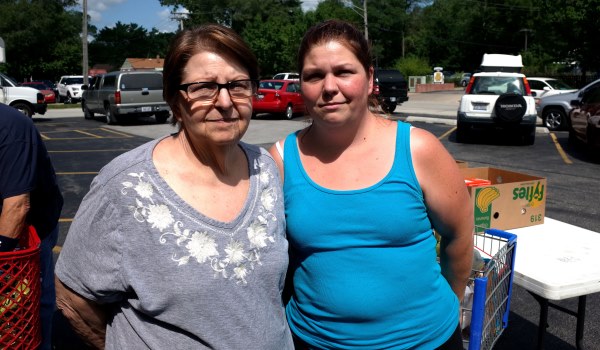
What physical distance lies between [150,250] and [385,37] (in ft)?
272

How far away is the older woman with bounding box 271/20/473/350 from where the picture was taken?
1897 mm

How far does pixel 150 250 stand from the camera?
61.1 inches

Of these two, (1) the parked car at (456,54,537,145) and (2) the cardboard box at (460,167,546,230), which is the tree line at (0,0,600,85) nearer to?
(1) the parked car at (456,54,537,145)

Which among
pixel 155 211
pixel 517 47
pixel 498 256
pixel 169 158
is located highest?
pixel 517 47

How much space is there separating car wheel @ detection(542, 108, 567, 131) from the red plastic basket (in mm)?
17461

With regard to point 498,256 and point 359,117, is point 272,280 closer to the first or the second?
point 359,117

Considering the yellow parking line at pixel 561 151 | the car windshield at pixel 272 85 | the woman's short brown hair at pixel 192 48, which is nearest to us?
the woman's short brown hair at pixel 192 48

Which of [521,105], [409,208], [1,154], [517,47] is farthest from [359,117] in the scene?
[517,47]

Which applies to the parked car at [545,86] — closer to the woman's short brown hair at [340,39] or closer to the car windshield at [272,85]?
the car windshield at [272,85]

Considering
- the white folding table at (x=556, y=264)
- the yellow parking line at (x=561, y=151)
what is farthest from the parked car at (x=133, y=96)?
the white folding table at (x=556, y=264)

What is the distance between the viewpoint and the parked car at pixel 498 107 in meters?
13.6

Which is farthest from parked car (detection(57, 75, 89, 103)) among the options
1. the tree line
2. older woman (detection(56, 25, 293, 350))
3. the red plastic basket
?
older woman (detection(56, 25, 293, 350))

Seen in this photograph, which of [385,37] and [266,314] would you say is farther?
[385,37]

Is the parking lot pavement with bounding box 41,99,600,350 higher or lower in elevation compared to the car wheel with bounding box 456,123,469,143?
lower
